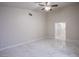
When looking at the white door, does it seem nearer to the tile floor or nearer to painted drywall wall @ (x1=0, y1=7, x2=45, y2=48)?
painted drywall wall @ (x1=0, y1=7, x2=45, y2=48)

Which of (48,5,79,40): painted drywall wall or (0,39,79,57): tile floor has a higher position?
(48,5,79,40): painted drywall wall

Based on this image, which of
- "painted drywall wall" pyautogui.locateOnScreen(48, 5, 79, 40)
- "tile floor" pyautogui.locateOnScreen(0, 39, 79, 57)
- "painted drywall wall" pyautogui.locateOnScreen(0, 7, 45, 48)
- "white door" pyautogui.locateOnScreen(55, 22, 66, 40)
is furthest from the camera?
"white door" pyautogui.locateOnScreen(55, 22, 66, 40)

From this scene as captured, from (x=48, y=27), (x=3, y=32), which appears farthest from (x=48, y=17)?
(x=3, y=32)

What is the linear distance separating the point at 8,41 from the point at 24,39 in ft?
4.47

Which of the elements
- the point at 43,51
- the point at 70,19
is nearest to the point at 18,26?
the point at 43,51

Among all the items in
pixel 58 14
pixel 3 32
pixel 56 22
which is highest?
pixel 58 14

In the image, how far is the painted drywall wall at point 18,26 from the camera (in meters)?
5.27

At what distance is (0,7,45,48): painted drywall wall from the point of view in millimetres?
5266

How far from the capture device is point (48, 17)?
908cm

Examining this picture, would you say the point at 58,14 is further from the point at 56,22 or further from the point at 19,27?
the point at 19,27

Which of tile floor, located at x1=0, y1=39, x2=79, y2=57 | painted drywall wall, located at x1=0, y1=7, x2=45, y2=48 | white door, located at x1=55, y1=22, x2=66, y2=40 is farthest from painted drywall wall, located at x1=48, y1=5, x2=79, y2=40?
tile floor, located at x1=0, y1=39, x2=79, y2=57

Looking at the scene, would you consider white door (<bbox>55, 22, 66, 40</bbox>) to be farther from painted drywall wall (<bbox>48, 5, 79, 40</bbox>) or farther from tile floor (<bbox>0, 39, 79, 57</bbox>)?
tile floor (<bbox>0, 39, 79, 57</bbox>)

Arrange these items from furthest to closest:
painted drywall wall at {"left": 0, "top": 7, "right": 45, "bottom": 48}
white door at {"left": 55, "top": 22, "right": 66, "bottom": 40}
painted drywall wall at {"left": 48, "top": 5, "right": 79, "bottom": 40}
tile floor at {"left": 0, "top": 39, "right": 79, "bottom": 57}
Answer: white door at {"left": 55, "top": 22, "right": 66, "bottom": 40}, painted drywall wall at {"left": 48, "top": 5, "right": 79, "bottom": 40}, painted drywall wall at {"left": 0, "top": 7, "right": 45, "bottom": 48}, tile floor at {"left": 0, "top": 39, "right": 79, "bottom": 57}

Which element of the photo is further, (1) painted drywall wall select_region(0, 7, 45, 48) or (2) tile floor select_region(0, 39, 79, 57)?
(1) painted drywall wall select_region(0, 7, 45, 48)
